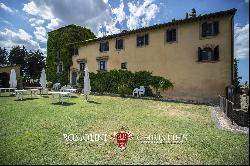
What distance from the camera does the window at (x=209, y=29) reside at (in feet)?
61.6

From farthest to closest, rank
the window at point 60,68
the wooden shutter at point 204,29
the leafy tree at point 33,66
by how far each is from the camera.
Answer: the leafy tree at point 33,66, the window at point 60,68, the wooden shutter at point 204,29

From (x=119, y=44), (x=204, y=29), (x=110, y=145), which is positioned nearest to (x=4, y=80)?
(x=119, y=44)

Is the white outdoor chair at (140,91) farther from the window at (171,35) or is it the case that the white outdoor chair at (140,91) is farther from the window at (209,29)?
the window at (209,29)

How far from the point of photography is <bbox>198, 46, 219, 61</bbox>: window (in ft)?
61.5

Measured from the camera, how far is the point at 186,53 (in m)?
20.6

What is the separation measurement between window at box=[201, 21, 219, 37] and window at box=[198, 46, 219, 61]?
1223mm

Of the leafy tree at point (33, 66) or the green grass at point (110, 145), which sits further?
the leafy tree at point (33, 66)

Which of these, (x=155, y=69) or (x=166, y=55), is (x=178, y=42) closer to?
(x=166, y=55)

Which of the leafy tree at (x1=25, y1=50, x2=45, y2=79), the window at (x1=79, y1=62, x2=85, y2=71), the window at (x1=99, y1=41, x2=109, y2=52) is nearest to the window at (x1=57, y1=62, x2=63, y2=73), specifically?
the window at (x1=79, y1=62, x2=85, y2=71)

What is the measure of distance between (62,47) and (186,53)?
804 inches

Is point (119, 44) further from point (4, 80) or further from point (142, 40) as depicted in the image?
point (4, 80)

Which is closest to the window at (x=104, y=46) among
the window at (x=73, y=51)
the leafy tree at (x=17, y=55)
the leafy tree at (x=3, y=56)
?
the window at (x=73, y=51)

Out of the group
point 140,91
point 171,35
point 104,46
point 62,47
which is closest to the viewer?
point 171,35

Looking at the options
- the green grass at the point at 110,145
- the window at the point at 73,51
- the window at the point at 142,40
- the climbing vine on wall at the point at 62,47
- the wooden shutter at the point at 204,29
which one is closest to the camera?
the green grass at the point at 110,145
